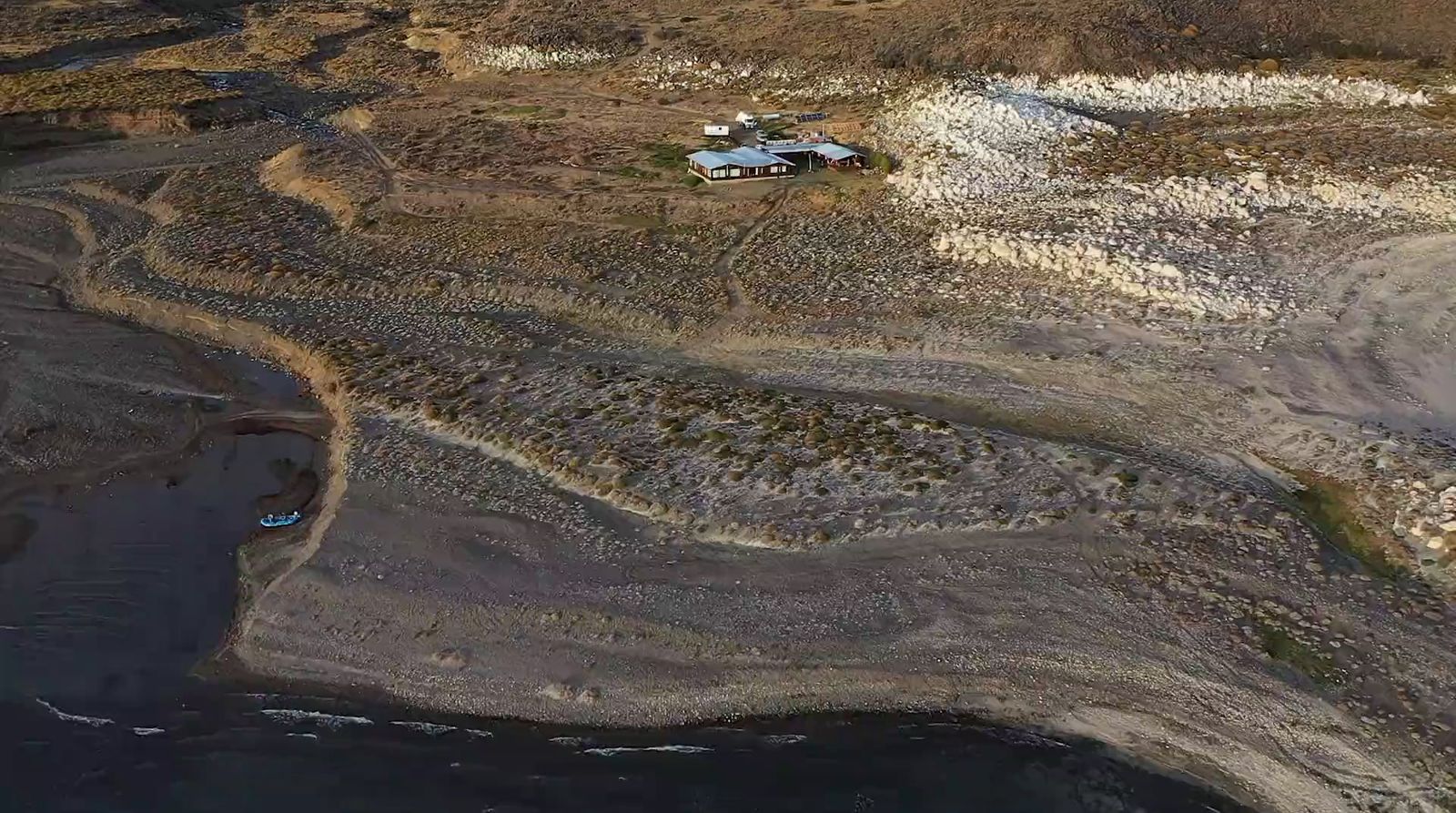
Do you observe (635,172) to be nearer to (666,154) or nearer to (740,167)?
(666,154)

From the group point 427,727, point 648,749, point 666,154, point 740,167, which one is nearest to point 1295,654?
point 648,749

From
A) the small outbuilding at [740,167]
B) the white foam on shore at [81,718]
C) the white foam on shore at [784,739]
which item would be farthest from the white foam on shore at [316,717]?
the small outbuilding at [740,167]

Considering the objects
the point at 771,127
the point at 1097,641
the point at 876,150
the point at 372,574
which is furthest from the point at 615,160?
the point at 1097,641

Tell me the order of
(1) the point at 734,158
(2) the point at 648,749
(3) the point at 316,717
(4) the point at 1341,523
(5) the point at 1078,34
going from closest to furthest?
(2) the point at 648,749
(3) the point at 316,717
(4) the point at 1341,523
(1) the point at 734,158
(5) the point at 1078,34

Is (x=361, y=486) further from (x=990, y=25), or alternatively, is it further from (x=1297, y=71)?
(x=1297, y=71)

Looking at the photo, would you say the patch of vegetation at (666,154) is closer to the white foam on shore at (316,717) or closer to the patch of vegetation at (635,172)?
the patch of vegetation at (635,172)

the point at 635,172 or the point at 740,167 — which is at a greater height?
the point at 740,167

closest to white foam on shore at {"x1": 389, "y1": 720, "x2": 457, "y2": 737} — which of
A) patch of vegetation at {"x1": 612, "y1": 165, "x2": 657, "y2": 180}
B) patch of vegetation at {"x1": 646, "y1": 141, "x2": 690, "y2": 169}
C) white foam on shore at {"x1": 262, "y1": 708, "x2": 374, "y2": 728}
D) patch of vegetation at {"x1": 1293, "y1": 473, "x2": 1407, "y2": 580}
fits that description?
white foam on shore at {"x1": 262, "y1": 708, "x2": 374, "y2": 728}
